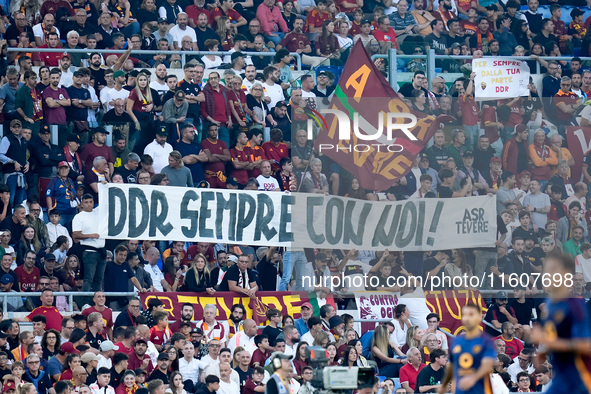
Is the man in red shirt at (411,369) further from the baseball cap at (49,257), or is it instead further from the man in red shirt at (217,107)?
the man in red shirt at (217,107)

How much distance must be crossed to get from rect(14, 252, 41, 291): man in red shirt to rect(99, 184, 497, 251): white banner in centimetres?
116

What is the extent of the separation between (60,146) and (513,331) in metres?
7.52

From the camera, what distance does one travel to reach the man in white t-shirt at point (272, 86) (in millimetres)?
20188

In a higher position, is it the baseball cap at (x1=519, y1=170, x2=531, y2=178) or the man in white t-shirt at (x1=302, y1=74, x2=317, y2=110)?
the man in white t-shirt at (x1=302, y1=74, x2=317, y2=110)

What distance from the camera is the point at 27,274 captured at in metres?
16.3

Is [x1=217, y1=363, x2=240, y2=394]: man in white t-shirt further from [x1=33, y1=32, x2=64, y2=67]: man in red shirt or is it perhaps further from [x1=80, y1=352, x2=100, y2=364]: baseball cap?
[x1=33, y1=32, x2=64, y2=67]: man in red shirt

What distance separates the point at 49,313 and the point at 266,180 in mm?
4750

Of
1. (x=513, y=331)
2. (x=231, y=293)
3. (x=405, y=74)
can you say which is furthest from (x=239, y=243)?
(x=405, y=74)

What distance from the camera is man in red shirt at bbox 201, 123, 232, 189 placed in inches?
734

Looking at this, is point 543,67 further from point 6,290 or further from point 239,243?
point 6,290

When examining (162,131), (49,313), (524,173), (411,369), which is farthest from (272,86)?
(411,369)

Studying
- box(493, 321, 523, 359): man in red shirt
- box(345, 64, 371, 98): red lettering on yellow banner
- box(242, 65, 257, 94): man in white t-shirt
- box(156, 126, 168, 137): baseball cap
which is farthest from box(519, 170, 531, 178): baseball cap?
box(156, 126, 168, 137): baseball cap

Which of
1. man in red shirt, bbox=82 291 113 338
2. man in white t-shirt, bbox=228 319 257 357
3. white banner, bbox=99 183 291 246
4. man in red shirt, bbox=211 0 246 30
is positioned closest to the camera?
man in red shirt, bbox=82 291 113 338

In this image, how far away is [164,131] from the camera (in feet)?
60.4
